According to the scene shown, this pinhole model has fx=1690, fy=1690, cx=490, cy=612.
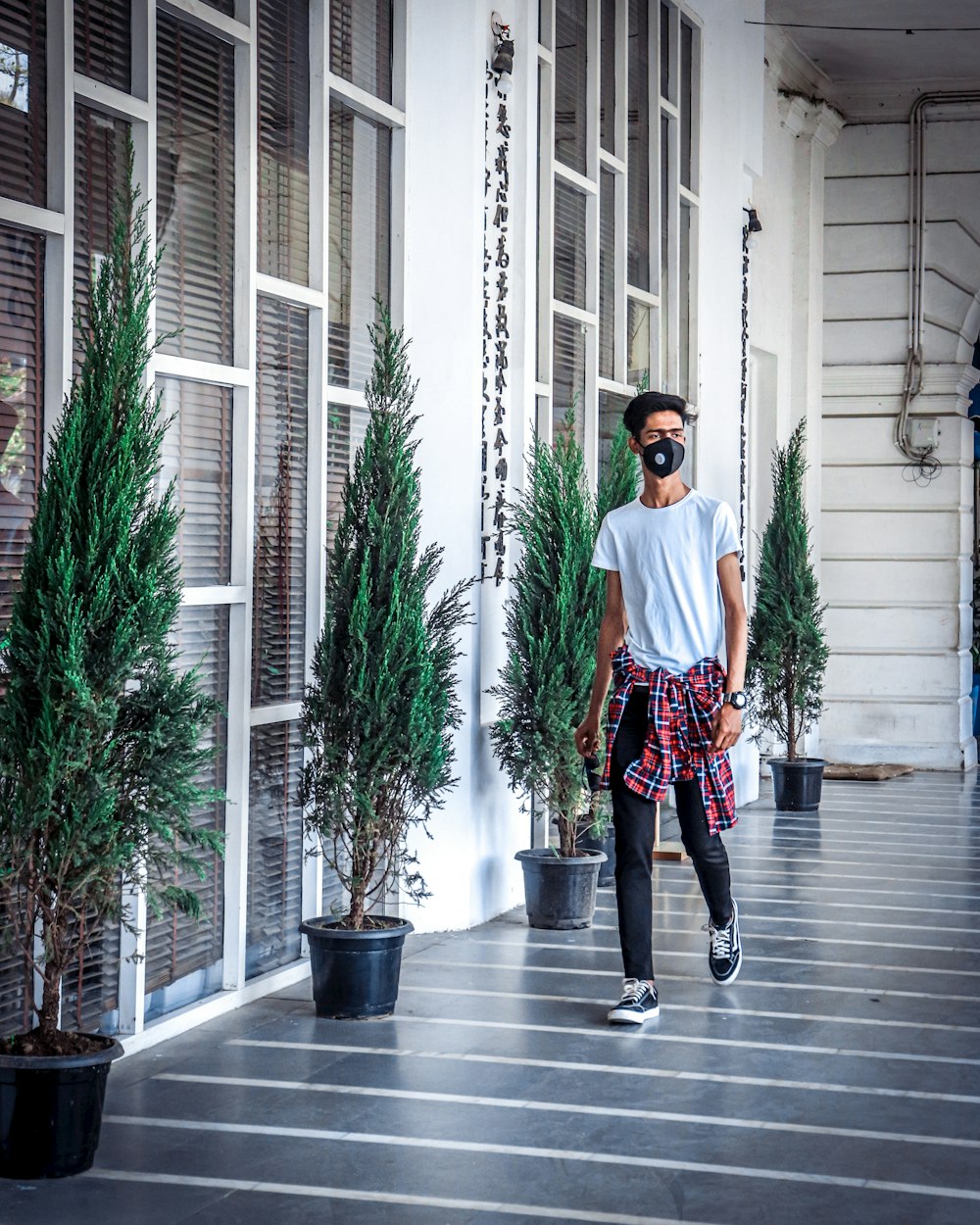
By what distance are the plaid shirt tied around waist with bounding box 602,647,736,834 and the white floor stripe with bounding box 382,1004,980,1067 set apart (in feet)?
1.94

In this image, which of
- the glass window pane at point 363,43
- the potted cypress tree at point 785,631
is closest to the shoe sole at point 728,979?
the glass window pane at point 363,43

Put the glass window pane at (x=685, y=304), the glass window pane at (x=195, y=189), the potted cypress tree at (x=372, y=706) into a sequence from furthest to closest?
the glass window pane at (x=685, y=304)
the potted cypress tree at (x=372, y=706)
the glass window pane at (x=195, y=189)

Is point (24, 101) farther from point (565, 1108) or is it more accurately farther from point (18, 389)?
point (565, 1108)

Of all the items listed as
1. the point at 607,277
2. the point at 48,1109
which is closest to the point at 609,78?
the point at 607,277

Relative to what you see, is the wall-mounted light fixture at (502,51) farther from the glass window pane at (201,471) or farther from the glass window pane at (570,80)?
the glass window pane at (201,471)

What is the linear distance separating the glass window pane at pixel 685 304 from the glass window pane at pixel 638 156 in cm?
53

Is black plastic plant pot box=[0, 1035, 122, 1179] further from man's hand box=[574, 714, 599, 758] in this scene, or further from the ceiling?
the ceiling

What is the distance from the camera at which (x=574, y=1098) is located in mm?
3645

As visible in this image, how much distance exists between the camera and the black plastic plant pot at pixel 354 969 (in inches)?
170

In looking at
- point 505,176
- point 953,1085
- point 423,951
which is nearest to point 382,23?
point 505,176

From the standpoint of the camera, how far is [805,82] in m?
10.6

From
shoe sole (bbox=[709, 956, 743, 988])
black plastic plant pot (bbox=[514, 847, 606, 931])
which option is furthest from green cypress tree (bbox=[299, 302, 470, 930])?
black plastic plant pot (bbox=[514, 847, 606, 931])

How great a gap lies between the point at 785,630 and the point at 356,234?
452cm

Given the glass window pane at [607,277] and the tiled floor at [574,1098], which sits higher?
the glass window pane at [607,277]
